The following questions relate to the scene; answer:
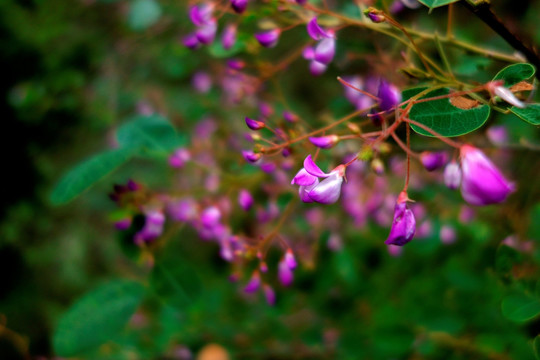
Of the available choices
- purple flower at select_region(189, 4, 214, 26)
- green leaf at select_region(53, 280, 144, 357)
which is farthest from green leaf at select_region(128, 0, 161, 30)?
green leaf at select_region(53, 280, 144, 357)

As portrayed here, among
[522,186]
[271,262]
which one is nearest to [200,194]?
[271,262]

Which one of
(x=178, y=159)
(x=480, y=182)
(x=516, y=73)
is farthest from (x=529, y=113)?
(x=178, y=159)

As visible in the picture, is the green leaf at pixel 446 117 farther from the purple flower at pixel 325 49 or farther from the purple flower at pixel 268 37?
the purple flower at pixel 268 37

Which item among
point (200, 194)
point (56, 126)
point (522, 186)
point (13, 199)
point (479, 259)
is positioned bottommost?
point (13, 199)

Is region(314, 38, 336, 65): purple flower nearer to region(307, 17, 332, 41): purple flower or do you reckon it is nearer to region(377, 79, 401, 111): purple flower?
region(307, 17, 332, 41): purple flower

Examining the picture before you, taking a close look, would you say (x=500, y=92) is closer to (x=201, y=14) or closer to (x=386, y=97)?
(x=386, y=97)

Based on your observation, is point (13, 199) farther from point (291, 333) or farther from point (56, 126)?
point (291, 333)
